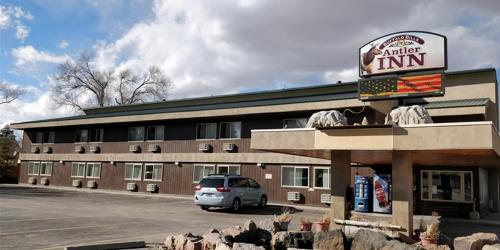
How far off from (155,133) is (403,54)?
2264 centimetres

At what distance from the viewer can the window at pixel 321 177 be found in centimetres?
2466

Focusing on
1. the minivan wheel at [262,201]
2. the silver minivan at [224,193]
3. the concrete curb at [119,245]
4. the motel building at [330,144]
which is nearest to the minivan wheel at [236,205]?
the silver minivan at [224,193]

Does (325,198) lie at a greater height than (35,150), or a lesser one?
lesser

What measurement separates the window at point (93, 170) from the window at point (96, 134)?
2079 mm

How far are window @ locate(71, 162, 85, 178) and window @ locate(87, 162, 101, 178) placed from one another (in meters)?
0.78

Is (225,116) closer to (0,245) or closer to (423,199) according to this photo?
(423,199)

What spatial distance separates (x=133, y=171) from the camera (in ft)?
111

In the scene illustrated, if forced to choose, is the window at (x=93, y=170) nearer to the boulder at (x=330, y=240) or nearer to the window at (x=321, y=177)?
the window at (x=321, y=177)

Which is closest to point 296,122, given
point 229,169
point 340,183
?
point 229,169

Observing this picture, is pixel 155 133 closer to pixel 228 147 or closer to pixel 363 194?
pixel 228 147

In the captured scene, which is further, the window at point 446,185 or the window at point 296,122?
the window at point 296,122

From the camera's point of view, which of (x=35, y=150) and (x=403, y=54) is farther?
(x=35, y=150)

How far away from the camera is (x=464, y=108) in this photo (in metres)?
20.2

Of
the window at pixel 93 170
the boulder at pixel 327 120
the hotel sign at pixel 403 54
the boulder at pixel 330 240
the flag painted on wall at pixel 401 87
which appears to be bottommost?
the boulder at pixel 330 240
